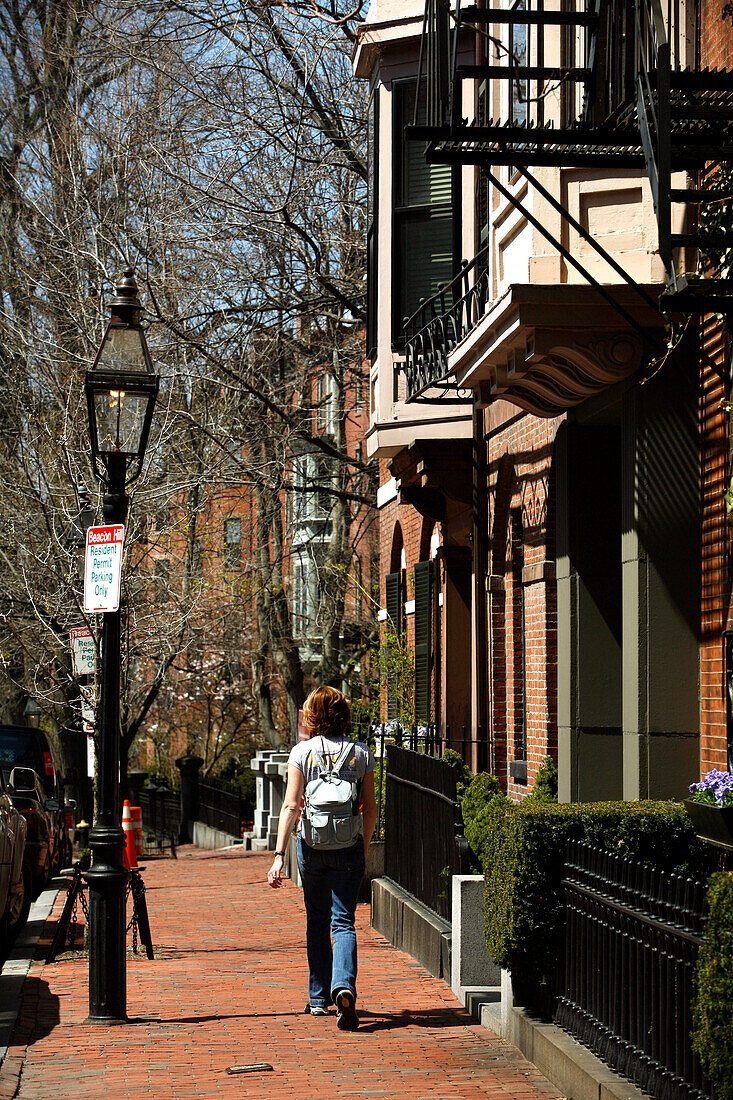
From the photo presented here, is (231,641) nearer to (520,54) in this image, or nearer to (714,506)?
(520,54)

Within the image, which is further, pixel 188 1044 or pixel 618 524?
pixel 618 524

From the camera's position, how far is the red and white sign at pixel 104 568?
370 inches

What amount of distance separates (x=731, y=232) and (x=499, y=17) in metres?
1.76

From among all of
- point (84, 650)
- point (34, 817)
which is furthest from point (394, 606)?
point (34, 817)

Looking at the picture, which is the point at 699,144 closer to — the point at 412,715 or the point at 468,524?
the point at 468,524

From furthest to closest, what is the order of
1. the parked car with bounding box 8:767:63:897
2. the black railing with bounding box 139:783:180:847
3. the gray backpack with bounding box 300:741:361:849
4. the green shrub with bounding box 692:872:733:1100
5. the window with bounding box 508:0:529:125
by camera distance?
1. the black railing with bounding box 139:783:180:847
2. the parked car with bounding box 8:767:63:897
3. the window with bounding box 508:0:529:125
4. the gray backpack with bounding box 300:741:361:849
5. the green shrub with bounding box 692:872:733:1100

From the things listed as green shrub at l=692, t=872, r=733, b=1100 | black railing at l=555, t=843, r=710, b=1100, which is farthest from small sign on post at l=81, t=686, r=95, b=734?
green shrub at l=692, t=872, r=733, b=1100

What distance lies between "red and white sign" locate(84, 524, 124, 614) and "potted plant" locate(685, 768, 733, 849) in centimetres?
419

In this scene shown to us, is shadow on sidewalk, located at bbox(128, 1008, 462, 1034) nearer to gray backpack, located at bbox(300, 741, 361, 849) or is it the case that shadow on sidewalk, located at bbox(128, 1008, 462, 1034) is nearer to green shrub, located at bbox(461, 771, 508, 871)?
gray backpack, located at bbox(300, 741, 361, 849)

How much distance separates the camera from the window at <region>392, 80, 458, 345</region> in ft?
54.3

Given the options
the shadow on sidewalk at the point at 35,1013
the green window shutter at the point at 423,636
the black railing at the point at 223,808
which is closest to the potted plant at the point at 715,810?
the shadow on sidewalk at the point at 35,1013

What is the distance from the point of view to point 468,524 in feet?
53.2

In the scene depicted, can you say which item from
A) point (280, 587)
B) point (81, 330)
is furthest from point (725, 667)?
point (280, 587)

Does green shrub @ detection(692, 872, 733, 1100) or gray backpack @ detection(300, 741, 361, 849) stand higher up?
gray backpack @ detection(300, 741, 361, 849)
